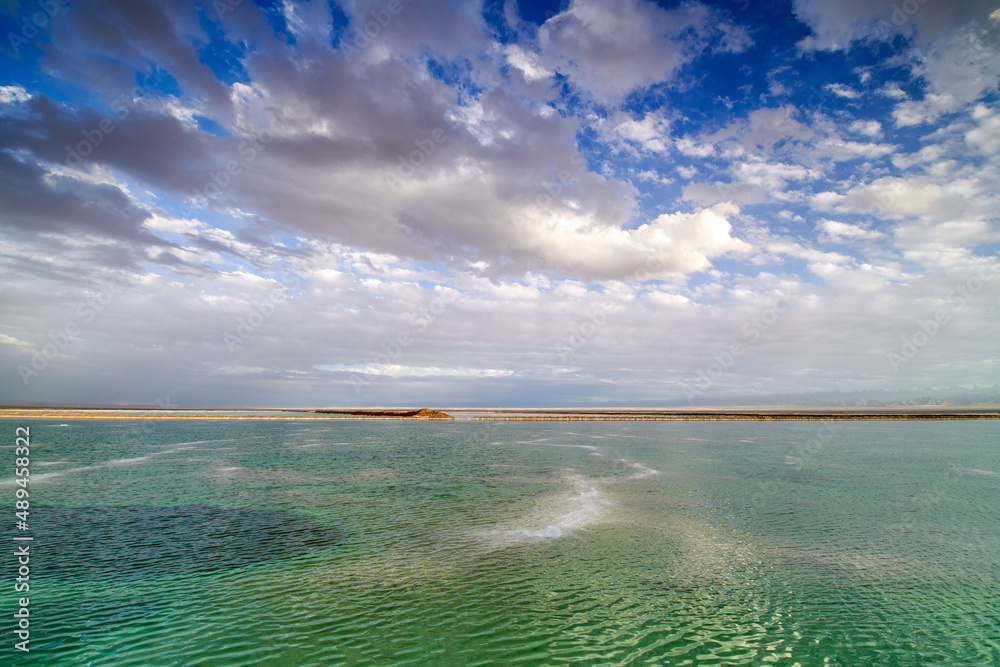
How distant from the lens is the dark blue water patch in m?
15.5

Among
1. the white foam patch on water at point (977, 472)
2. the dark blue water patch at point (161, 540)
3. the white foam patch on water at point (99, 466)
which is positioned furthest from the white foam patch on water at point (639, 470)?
the white foam patch on water at point (99, 466)

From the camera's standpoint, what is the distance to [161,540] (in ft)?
60.5

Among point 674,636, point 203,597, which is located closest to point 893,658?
point 674,636

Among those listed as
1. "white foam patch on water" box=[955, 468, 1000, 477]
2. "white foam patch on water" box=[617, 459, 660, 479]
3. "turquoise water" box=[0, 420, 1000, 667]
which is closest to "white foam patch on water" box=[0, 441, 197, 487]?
"turquoise water" box=[0, 420, 1000, 667]

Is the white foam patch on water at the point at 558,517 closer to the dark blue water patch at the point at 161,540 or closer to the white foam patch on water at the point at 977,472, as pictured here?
the dark blue water patch at the point at 161,540

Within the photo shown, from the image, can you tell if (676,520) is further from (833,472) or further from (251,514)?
(833,472)

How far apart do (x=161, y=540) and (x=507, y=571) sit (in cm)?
1392

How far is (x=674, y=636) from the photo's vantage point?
36.8ft

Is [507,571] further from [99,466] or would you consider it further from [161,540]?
[99,466]

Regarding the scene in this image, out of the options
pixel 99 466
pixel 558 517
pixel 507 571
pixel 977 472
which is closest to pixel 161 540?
pixel 507 571

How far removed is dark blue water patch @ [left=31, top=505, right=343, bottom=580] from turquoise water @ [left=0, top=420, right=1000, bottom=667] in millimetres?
120

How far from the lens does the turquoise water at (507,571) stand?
35.2 ft

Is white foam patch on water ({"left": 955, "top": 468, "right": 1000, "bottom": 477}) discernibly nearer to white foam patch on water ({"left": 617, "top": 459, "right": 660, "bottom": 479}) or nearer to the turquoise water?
the turquoise water

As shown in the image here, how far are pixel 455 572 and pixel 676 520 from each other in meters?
11.9
